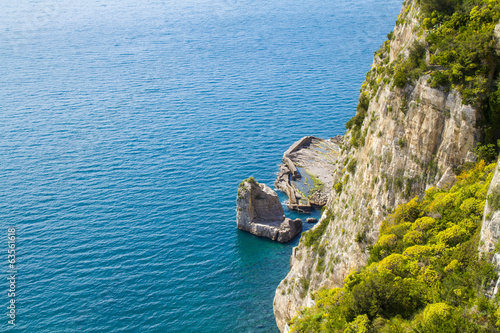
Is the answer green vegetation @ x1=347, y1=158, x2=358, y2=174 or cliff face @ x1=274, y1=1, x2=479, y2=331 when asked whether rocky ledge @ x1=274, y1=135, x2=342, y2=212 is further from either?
green vegetation @ x1=347, y1=158, x2=358, y2=174

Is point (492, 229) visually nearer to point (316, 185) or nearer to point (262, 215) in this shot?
point (262, 215)

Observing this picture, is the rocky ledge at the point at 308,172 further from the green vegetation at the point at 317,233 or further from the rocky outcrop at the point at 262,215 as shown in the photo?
the green vegetation at the point at 317,233

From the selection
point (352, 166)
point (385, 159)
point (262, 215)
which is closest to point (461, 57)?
point (385, 159)

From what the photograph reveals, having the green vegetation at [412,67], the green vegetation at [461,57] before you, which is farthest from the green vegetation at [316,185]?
the green vegetation at [412,67]

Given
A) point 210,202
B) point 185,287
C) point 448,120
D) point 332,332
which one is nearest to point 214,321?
point 185,287

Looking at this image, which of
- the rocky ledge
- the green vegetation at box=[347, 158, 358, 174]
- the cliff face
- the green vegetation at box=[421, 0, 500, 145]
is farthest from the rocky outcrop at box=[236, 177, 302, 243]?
the green vegetation at box=[421, 0, 500, 145]

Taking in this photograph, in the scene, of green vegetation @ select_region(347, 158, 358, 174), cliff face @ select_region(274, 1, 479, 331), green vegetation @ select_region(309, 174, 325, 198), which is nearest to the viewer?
cliff face @ select_region(274, 1, 479, 331)
